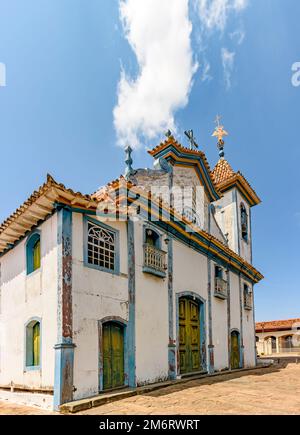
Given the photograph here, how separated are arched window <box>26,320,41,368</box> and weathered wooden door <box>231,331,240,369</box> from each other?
9.42 metres

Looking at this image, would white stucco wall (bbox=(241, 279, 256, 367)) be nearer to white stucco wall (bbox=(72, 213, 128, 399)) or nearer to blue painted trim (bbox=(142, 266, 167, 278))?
blue painted trim (bbox=(142, 266, 167, 278))

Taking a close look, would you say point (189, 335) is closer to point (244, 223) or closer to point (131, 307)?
point (131, 307)

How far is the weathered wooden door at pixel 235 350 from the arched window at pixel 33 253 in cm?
989

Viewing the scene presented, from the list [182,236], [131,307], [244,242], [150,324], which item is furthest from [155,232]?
[244,242]

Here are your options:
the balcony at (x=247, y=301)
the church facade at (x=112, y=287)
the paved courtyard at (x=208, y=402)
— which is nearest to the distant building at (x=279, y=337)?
the balcony at (x=247, y=301)

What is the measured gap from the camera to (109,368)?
8.38 metres

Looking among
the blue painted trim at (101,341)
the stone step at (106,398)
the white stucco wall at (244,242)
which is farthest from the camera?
the white stucco wall at (244,242)

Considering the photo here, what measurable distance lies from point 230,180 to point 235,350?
8500 millimetres

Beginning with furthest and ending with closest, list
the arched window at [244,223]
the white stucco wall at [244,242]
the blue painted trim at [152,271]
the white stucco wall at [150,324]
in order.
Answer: the arched window at [244,223] → the white stucco wall at [244,242] → the blue painted trim at [152,271] → the white stucco wall at [150,324]

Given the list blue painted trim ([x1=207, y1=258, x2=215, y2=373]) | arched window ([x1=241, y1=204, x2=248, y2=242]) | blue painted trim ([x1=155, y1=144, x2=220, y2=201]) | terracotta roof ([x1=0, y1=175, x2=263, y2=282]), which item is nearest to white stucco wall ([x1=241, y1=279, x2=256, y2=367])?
arched window ([x1=241, y1=204, x2=248, y2=242])

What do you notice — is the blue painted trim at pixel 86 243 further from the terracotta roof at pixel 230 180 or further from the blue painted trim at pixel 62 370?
the terracotta roof at pixel 230 180

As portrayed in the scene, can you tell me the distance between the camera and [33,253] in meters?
9.55

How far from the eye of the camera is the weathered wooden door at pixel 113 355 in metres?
8.30

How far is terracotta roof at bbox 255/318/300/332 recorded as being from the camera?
34438 mm
